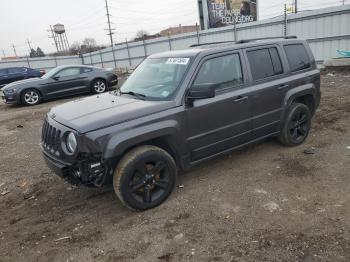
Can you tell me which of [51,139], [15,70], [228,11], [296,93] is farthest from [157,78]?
[228,11]

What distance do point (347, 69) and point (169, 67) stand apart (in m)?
10.5

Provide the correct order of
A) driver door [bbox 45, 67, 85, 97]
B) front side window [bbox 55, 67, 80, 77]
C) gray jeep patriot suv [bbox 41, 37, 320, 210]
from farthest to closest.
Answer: front side window [bbox 55, 67, 80, 77] → driver door [bbox 45, 67, 85, 97] → gray jeep patriot suv [bbox 41, 37, 320, 210]

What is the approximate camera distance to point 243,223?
3.67m

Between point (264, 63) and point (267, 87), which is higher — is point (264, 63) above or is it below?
above

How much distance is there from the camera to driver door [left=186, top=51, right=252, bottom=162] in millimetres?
4340

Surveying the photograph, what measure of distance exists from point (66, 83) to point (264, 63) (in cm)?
1023

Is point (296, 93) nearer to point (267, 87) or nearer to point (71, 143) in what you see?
point (267, 87)

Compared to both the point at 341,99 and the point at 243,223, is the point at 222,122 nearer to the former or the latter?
the point at 243,223

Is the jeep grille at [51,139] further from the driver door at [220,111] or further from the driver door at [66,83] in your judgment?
the driver door at [66,83]

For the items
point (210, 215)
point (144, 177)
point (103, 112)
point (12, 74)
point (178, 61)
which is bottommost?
Result: point (210, 215)

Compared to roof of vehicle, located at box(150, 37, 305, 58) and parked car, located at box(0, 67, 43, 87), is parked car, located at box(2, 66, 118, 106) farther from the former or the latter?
roof of vehicle, located at box(150, 37, 305, 58)

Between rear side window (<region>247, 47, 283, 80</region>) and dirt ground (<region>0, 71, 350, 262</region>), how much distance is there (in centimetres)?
134

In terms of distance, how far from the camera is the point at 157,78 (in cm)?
469

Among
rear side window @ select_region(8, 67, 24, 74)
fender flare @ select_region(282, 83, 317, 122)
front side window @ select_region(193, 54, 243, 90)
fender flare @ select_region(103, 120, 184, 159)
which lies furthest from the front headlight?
rear side window @ select_region(8, 67, 24, 74)
